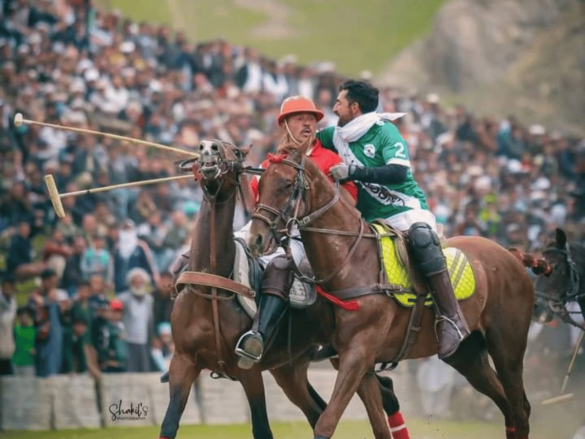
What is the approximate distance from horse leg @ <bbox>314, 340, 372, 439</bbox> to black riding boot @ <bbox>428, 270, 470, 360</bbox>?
790mm

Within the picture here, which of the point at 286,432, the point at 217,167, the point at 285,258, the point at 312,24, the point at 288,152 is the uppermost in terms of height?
the point at 312,24

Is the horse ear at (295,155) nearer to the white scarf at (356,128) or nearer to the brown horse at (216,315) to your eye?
the brown horse at (216,315)

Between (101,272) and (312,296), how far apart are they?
23.4 ft

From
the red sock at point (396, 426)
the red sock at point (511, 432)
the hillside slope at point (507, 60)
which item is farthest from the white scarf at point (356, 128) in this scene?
the hillside slope at point (507, 60)

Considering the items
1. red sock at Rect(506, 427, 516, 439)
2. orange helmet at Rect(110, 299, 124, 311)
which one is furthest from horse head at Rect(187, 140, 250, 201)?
orange helmet at Rect(110, 299, 124, 311)

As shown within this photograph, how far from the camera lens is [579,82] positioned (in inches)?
1451

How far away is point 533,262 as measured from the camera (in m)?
11.6

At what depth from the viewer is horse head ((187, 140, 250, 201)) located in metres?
8.98

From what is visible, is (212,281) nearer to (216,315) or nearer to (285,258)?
(216,315)

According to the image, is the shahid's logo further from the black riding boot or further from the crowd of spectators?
the crowd of spectators

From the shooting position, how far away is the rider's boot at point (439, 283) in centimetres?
945

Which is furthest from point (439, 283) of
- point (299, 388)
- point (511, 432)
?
point (511, 432)

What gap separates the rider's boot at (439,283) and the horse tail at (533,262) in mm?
1757

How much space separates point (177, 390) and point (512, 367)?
326 centimetres
